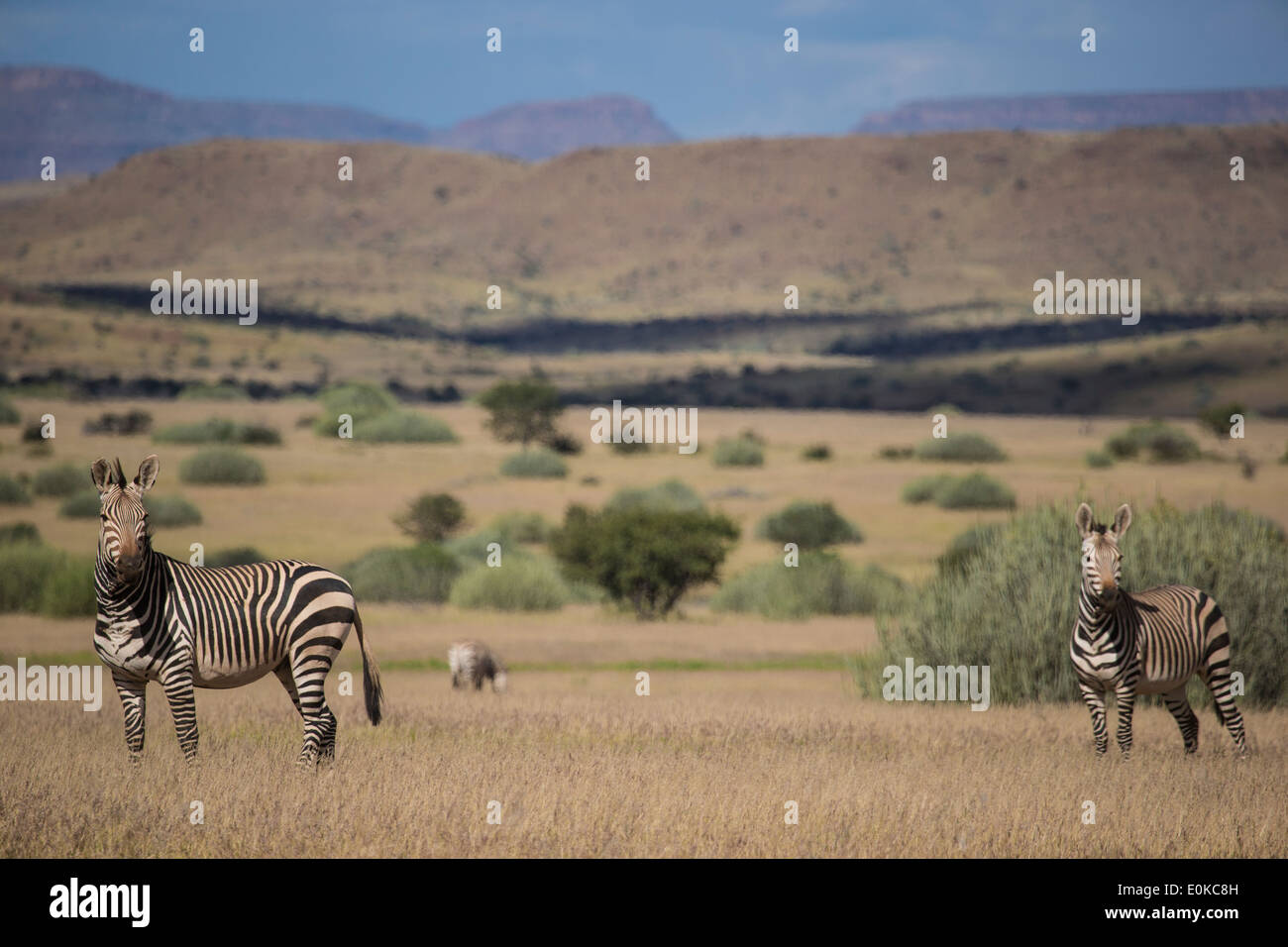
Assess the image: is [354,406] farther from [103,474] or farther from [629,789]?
[103,474]

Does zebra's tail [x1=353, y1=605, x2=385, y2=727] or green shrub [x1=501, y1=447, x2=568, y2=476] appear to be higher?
green shrub [x1=501, y1=447, x2=568, y2=476]

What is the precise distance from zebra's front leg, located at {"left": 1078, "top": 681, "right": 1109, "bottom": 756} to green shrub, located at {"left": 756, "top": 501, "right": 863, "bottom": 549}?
30.2m

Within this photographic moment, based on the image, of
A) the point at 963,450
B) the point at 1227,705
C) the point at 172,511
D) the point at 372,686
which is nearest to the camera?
the point at 372,686

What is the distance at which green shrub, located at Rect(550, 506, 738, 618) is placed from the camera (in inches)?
1287

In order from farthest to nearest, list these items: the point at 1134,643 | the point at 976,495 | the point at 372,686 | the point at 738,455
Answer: the point at 738,455, the point at 976,495, the point at 1134,643, the point at 372,686

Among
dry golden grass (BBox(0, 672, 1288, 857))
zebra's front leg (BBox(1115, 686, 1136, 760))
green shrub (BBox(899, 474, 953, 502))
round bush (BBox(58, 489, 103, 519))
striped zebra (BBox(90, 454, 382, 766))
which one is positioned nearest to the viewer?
dry golden grass (BBox(0, 672, 1288, 857))

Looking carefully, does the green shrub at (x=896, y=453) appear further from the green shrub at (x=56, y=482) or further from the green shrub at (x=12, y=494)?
the green shrub at (x=12, y=494)

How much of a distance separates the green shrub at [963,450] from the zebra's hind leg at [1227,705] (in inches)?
1887

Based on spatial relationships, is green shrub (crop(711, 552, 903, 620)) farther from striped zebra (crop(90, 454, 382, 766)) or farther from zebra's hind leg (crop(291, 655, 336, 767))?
striped zebra (crop(90, 454, 382, 766))

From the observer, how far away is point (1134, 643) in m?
11.4

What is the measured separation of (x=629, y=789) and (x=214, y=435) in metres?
52.1

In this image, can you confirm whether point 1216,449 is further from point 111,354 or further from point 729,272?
point 729,272

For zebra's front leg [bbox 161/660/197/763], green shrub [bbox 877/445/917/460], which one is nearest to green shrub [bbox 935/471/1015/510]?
green shrub [bbox 877/445/917/460]

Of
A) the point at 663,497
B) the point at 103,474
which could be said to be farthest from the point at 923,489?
the point at 103,474
